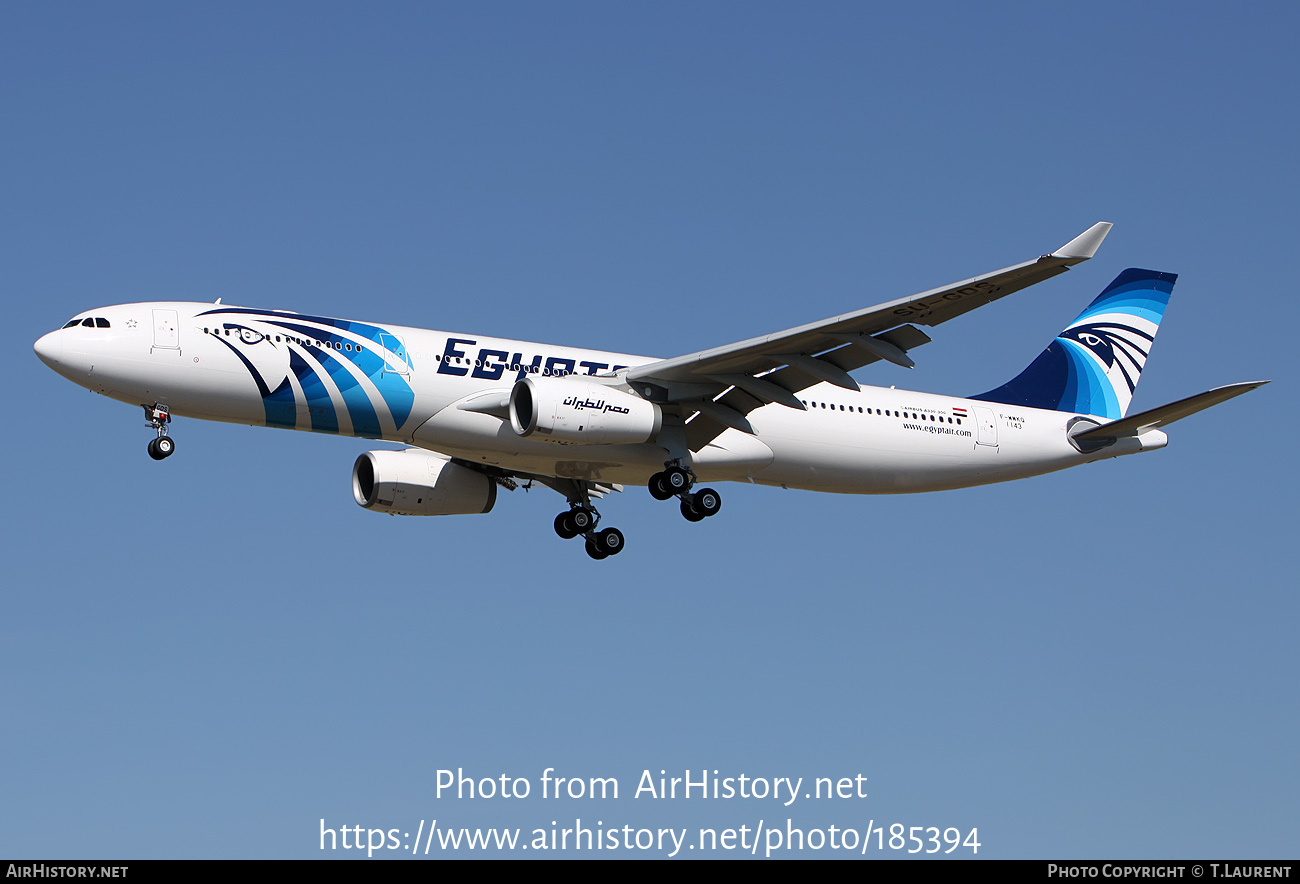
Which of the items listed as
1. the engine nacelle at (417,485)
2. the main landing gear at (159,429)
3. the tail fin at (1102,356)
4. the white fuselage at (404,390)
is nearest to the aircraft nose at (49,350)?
the white fuselage at (404,390)

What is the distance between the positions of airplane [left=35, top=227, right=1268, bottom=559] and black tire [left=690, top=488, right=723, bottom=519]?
43 mm

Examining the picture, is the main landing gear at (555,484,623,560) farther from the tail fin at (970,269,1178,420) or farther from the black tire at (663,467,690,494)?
the tail fin at (970,269,1178,420)

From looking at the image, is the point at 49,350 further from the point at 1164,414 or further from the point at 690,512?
the point at 1164,414

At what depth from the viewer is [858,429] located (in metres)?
32.8

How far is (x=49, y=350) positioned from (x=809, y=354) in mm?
14716

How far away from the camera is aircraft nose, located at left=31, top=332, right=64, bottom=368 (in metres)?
27.9

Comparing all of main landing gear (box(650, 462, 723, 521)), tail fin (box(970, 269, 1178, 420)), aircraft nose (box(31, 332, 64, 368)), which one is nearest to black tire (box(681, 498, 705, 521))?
main landing gear (box(650, 462, 723, 521))

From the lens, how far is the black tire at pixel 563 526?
34375mm

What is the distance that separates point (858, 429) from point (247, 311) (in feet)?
44.1

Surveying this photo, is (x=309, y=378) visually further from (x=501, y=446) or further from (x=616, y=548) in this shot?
(x=616, y=548)

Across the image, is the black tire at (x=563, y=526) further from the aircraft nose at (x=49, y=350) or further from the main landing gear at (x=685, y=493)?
the aircraft nose at (x=49, y=350)

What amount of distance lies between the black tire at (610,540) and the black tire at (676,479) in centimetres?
395
